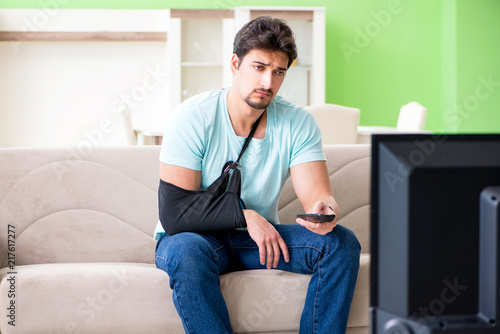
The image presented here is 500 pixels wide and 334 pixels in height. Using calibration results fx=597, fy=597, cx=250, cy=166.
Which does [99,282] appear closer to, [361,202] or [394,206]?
[361,202]

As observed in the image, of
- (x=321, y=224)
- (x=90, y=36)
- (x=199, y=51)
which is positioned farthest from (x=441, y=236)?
(x=90, y=36)

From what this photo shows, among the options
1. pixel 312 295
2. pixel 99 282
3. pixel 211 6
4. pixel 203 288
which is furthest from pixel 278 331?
pixel 211 6

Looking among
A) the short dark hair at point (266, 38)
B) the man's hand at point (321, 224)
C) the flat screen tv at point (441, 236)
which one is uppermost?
the short dark hair at point (266, 38)

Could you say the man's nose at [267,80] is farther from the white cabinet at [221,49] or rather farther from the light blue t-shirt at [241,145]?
the white cabinet at [221,49]

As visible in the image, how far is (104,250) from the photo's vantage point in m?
1.99

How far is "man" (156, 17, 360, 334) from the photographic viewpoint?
1.54 m

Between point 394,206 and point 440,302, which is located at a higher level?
point 394,206

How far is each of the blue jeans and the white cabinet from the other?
3.51 metres

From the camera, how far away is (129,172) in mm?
2023

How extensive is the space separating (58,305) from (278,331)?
0.61m

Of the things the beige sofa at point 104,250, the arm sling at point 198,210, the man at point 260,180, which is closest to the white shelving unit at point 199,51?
the beige sofa at point 104,250

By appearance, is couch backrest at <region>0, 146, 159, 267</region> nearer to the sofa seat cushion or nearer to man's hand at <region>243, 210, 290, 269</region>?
the sofa seat cushion

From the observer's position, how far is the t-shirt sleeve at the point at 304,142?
1.75 meters

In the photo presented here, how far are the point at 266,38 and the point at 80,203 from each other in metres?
0.84
